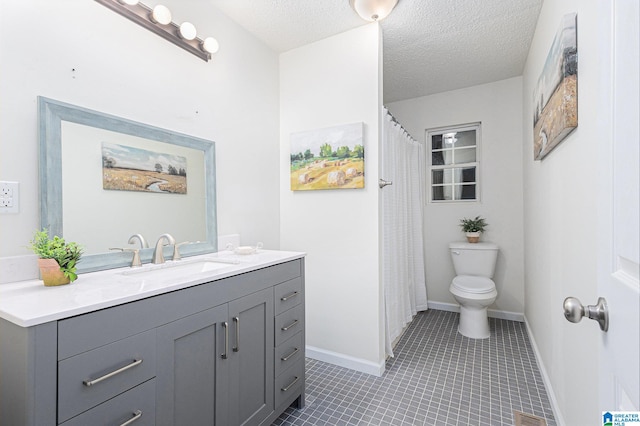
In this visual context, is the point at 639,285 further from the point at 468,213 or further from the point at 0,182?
the point at 468,213

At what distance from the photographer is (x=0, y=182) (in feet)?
3.54

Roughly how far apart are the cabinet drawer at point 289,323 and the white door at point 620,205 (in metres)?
1.27

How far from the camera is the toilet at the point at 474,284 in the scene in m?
2.58

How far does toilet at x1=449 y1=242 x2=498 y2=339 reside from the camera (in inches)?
101

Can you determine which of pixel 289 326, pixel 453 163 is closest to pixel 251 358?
pixel 289 326

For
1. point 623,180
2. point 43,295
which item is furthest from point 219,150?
point 623,180

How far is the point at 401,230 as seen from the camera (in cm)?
276

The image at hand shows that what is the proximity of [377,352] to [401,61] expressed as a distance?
8.04ft

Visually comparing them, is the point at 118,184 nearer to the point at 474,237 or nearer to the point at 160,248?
the point at 160,248

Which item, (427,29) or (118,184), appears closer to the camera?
(118,184)

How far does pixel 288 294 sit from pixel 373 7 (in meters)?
1.85

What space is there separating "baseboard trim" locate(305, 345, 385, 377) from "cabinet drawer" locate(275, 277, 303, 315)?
783 mm

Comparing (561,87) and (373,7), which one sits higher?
(373,7)
